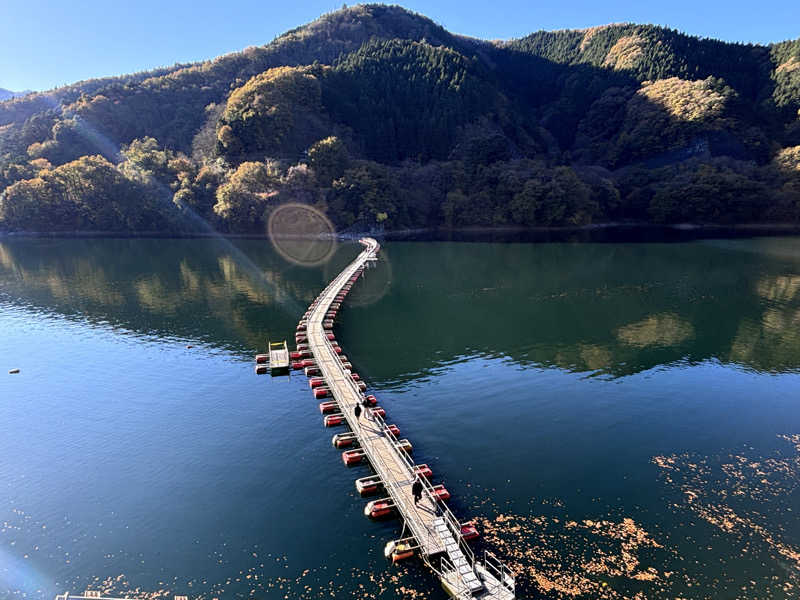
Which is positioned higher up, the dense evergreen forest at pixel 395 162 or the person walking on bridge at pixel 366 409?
the dense evergreen forest at pixel 395 162

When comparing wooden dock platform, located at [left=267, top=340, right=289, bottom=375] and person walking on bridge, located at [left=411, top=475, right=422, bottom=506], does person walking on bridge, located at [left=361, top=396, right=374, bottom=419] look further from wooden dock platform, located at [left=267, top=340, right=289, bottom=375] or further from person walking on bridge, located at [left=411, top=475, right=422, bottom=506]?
wooden dock platform, located at [left=267, top=340, right=289, bottom=375]

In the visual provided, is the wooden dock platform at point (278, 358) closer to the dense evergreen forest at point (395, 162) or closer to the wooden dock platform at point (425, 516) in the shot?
the wooden dock platform at point (425, 516)

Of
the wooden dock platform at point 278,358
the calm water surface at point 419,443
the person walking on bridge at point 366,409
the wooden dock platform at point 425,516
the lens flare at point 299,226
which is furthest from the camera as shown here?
the lens flare at point 299,226

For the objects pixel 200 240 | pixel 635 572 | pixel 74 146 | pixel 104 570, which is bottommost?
pixel 635 572

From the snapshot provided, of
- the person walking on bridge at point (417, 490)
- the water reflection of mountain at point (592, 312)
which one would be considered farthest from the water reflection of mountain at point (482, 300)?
the person walking on bridge at point (417, 490)

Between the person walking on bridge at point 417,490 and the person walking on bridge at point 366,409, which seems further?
the person walking on bridge at point 366,409

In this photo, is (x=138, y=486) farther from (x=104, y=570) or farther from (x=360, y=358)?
(x=360, y=358)

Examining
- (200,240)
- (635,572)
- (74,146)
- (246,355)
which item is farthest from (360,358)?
(74,146)
